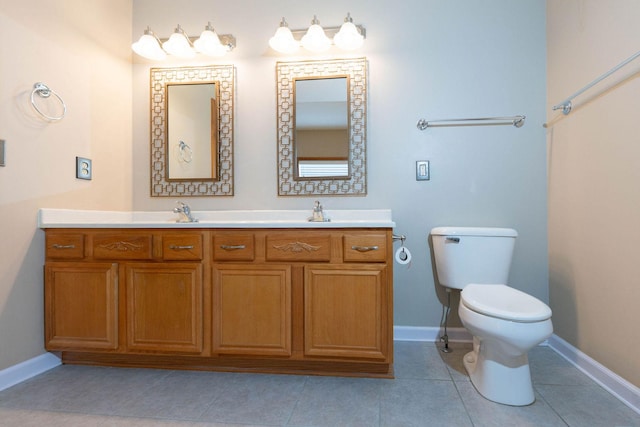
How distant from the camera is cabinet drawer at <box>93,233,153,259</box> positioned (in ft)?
5.29

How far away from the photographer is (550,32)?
189 centimetres

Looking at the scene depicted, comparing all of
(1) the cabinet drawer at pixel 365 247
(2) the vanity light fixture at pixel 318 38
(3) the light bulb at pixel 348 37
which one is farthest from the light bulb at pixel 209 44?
(1) the cabinet drawer at pixel 365 247

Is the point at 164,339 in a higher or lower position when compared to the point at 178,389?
higher

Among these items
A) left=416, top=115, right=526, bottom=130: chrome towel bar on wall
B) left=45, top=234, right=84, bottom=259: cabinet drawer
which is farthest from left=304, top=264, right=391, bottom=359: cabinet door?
left=45, top=234, right=84, bottom=259: cabinet drawer

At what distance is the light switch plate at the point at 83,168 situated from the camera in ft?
6.01

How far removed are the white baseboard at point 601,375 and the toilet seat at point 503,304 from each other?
449 millimetres

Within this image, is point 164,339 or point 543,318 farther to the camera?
point 164,339

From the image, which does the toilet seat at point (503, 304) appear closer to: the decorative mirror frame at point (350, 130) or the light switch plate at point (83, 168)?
the decorative mirror frame at point (350, 130)

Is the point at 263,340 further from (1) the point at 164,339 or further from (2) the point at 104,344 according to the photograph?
(2) the point at 104,344

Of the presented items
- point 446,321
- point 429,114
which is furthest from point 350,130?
point 446,321

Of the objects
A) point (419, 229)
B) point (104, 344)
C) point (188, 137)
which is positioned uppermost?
point (188, 137)

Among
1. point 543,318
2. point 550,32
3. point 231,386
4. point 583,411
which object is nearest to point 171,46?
point 231,386

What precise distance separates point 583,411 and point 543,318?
1.37 ft

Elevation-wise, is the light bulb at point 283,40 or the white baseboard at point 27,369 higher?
the light bulb at point 283,40
